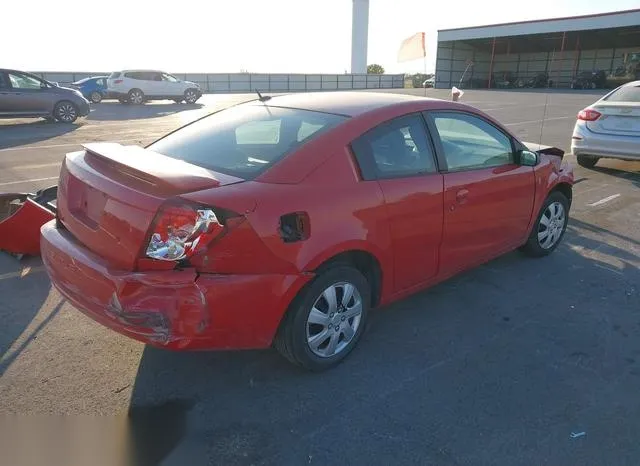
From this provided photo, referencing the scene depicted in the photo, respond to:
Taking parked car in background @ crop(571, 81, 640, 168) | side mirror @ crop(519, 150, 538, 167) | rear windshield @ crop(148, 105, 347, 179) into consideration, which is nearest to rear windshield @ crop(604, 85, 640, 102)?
parked car in background @ crop(571, 81, 640, 168)

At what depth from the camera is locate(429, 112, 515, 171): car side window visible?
3.71 metres

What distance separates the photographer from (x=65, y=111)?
52.8 ft

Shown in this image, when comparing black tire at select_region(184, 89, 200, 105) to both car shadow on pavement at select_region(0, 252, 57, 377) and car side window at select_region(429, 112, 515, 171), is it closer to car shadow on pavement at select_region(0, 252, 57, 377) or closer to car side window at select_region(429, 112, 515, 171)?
car shadow on pavement at select_region(0, 252, 57, 377)

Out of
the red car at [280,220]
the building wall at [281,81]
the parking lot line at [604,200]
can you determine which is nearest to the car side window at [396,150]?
the red car at [280,220]

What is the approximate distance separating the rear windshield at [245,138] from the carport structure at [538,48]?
4284cm

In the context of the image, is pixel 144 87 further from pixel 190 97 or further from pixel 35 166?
pixel 35 166

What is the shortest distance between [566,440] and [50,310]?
3.47 metres

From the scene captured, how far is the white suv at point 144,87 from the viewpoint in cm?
2547

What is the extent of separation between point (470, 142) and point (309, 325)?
2.04 metres

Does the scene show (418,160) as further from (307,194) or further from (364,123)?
(307,194)

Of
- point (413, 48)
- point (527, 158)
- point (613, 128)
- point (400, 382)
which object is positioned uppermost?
point (413, 48)

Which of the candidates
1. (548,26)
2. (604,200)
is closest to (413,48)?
(604,200)

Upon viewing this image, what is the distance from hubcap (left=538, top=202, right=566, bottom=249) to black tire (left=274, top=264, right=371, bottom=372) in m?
2.44

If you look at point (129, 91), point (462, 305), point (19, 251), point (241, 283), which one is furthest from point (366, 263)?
point (129, 91)
